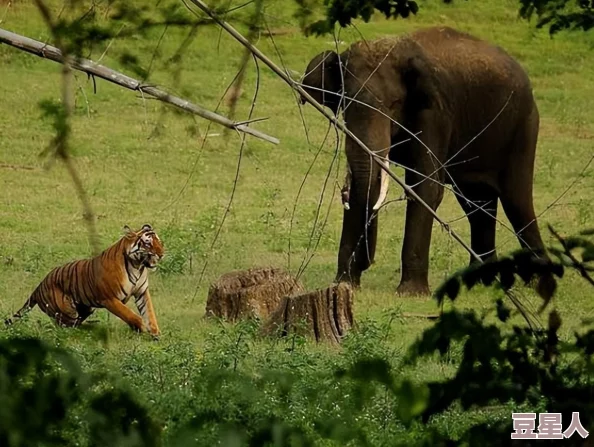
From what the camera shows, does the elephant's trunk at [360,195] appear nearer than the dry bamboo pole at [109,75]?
No

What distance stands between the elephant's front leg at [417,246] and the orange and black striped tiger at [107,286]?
2.79 m

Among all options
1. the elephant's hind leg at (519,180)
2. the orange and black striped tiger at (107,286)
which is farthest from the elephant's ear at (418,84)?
the orange and black striped tiger at (107,286)

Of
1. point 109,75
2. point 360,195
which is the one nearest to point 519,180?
point 360,195

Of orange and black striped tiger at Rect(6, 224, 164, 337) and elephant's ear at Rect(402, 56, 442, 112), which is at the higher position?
elephant's ear at Rect(402, 56, 442, 112)

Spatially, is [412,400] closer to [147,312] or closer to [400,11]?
[400,11]

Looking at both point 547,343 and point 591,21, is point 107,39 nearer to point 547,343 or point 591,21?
point 547,343

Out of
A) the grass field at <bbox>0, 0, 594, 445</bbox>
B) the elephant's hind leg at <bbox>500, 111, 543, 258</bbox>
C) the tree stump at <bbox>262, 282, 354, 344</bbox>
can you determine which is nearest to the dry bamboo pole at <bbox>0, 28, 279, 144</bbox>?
the grass field at <bbox>0, 0, 594, 445</bbox>

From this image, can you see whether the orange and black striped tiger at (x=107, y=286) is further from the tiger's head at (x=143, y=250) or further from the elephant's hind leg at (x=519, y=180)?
the elephant's hind leg at (x=519, y=180)

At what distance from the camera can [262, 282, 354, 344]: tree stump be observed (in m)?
10.1

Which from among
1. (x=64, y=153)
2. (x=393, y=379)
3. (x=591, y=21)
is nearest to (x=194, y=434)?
(x=393, y=379)

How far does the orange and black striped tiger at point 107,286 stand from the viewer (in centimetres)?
1064

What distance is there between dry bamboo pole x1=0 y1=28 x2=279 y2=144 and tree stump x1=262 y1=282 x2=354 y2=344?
256 inches

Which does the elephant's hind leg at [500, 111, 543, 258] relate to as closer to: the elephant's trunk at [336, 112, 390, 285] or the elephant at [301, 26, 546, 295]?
the elephant at [301, 26, 546, 295]

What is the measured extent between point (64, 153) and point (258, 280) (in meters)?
7.91
